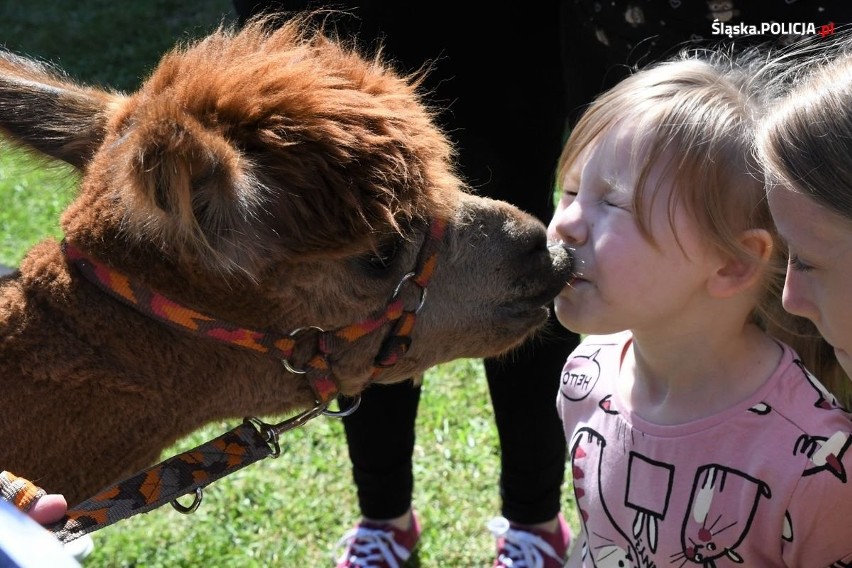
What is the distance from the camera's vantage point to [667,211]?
177cm

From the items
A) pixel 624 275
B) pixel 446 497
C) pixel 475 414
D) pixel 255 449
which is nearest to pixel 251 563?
pixel 446 497

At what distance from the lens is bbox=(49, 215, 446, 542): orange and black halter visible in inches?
60.1

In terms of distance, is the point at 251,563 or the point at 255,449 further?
the point at 251,563

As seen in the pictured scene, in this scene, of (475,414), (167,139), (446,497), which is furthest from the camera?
(475,414)

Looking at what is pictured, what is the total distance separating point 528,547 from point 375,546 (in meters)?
0.48

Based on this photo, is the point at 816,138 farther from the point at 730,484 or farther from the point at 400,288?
the point at 400,288

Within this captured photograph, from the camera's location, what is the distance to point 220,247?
4.80 ft

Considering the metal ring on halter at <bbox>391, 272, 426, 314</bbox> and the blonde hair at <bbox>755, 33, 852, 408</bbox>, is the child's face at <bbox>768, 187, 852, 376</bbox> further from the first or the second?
the metal ring on halter at <bbox>391, 272, 426, 314</bbox>

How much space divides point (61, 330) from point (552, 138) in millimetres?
1412

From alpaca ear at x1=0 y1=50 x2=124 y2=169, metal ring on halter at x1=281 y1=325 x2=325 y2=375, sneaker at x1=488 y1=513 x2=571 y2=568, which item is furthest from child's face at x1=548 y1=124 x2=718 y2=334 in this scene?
sneaker at x1=488 y1=513 x2=571 y2=568

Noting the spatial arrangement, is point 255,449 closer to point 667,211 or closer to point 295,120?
point 295,120

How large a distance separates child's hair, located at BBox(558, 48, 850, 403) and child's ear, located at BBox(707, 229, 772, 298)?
0.02 meters

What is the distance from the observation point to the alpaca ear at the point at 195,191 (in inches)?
51.8

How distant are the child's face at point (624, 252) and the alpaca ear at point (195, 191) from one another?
701mm
